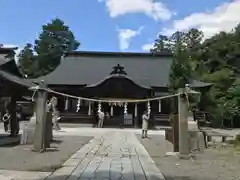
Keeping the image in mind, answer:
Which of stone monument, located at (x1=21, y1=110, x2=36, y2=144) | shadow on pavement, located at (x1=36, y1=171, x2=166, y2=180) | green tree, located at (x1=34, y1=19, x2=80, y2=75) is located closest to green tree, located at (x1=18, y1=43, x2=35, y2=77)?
green tree, located at (x1=34, y1=19, x2=80, y2=75)

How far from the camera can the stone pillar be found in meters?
12.4

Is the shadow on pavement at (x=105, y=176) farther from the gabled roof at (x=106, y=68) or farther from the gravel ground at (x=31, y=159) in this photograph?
the gabled roof at (x=106, y=68)

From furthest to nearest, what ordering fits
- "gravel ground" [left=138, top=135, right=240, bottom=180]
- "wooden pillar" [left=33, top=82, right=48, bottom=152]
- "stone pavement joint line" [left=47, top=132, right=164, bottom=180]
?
"wooden pillar" [left=33, top=82, right=48, bottom=152] < "gravel ground" [left=138, top=135, right=240, bottom=180] < "stone pavement joint line" [left=47, top=132, right=164, bottom=180]

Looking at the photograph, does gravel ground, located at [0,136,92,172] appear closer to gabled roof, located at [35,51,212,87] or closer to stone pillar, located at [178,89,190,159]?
stone pillar, located at [178,89,190,159]

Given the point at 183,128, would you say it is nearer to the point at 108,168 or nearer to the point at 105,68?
the point at 108,168

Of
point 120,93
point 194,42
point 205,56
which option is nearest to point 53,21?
point 194,42

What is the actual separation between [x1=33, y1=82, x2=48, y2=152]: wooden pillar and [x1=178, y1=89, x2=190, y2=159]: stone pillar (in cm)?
474

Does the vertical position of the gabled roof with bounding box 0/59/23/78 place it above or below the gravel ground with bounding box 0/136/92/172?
above

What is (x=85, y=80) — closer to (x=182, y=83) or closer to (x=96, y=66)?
(x=96, y=66)

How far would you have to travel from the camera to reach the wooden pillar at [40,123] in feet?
43.2

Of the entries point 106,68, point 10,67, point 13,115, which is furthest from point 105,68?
point 10,67

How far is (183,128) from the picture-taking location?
1259cm

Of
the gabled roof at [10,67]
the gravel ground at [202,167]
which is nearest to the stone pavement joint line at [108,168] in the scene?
the gravel ground at [202,167]

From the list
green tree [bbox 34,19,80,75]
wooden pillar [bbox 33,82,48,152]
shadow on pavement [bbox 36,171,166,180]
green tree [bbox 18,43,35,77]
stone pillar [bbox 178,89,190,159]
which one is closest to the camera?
shadow on pavement [bbox 36,171,166,180]
